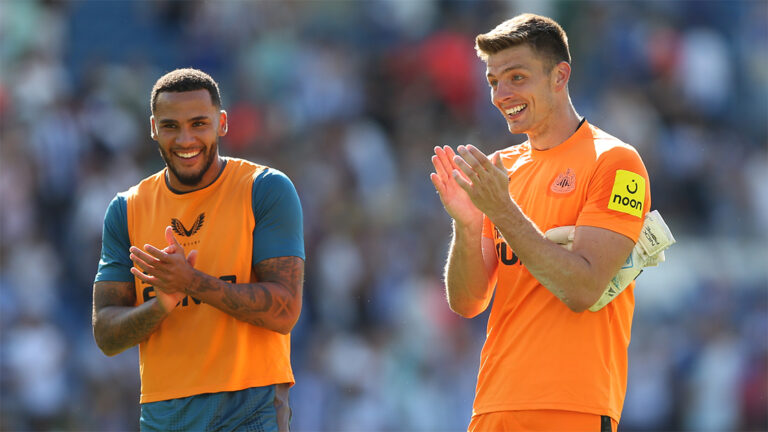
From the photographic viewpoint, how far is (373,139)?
14.3 metres

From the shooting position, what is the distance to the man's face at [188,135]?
5.21 metres

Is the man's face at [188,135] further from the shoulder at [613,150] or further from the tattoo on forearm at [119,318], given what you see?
the shoulder at [613,150]

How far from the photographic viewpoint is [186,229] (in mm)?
5188

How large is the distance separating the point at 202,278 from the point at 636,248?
1879 millimetres

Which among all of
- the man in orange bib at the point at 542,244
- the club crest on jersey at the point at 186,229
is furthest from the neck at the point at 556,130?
the club crest on jersey at the point at 186,229

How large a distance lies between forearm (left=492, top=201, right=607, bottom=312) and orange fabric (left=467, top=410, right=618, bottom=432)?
48 cm

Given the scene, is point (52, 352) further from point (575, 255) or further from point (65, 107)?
point (575, 255)

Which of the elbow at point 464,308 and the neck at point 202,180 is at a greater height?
the neck at point 202,180

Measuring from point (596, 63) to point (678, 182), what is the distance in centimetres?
220

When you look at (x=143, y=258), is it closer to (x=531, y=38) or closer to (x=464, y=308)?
(x=464, y=308)

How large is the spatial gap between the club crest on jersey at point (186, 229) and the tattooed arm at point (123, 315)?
1.18 ft

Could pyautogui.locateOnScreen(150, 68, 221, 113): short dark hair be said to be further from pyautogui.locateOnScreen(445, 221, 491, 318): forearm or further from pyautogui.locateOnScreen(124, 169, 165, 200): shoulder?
pyautogui.locateOnScreen(445, 221, 491, 318): forearm

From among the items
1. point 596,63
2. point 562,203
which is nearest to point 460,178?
point 562,203

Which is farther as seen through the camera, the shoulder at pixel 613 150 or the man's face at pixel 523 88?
the man's face at pixel 523 88
